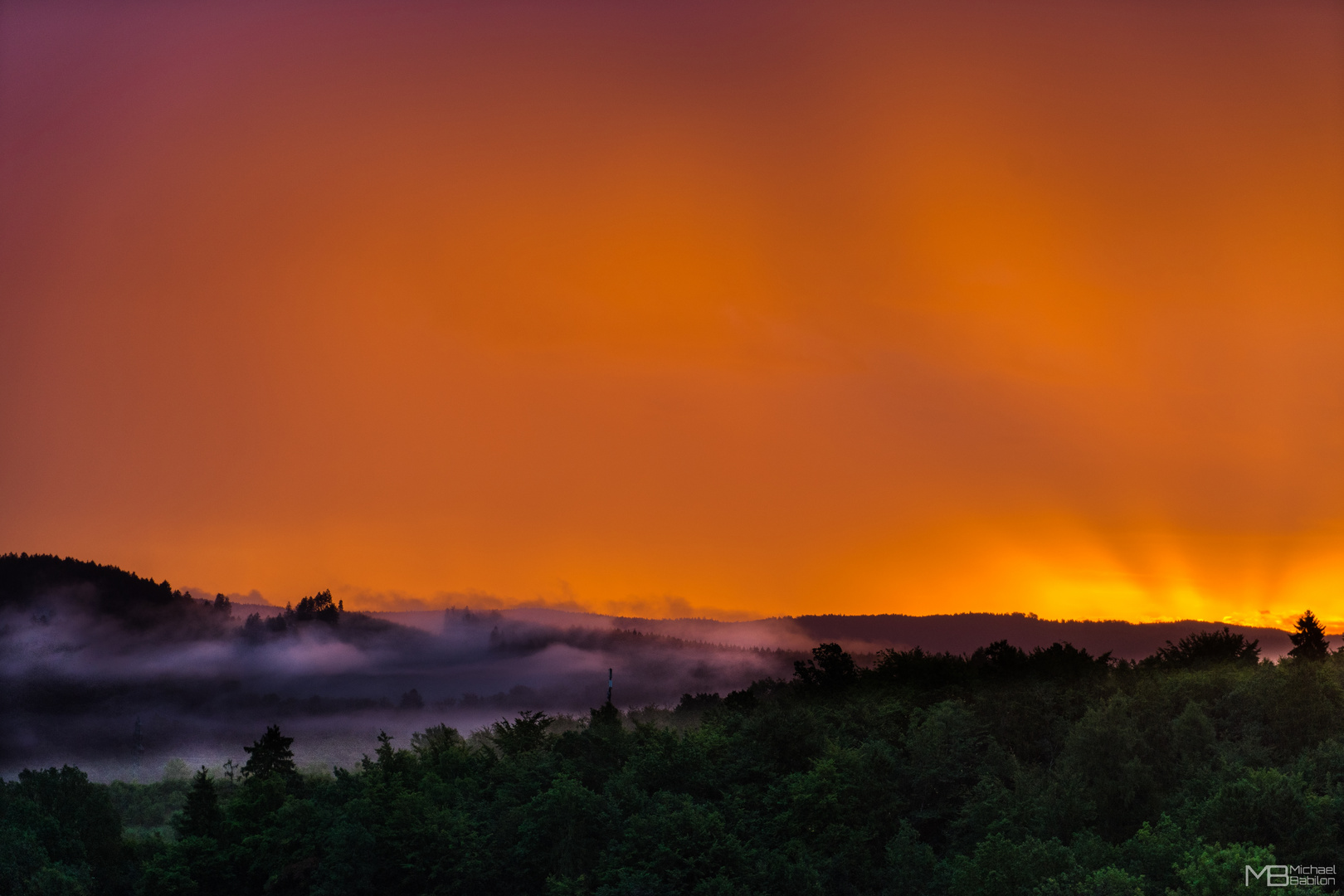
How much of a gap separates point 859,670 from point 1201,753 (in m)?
34.2

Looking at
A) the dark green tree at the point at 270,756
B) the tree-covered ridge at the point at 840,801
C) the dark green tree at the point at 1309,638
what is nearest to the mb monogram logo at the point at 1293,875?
the tree-covered ridge at the point at 840,801

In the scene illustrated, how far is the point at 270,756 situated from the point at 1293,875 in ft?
306

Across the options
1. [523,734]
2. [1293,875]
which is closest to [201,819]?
[523,734]

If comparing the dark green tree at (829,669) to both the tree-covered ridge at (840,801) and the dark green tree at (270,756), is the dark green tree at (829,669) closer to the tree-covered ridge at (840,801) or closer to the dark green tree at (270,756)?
the tree-covered ridge at (840,801)

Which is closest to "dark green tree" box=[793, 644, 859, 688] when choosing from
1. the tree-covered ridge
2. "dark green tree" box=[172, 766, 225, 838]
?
the tree-covered ridge

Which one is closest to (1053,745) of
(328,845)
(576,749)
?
(576,749)

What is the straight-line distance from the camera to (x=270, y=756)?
111625mm

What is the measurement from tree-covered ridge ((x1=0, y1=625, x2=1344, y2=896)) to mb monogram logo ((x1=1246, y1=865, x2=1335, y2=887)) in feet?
1.40

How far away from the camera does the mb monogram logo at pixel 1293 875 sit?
36.8 meters

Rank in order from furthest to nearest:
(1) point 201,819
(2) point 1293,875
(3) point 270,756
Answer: (3) point 270,756, (1) point 201,819, (2) point 1293,875

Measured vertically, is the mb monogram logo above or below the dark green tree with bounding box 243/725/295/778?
above

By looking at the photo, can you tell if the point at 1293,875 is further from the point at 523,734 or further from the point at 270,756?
the point at 270,756

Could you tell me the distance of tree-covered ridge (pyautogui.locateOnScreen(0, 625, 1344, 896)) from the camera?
47406mm

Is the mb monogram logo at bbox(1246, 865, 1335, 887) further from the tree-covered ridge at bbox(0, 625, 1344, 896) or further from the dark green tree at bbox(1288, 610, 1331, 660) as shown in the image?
the dark green tree at bbox(1288, 610, 1331, 660)
